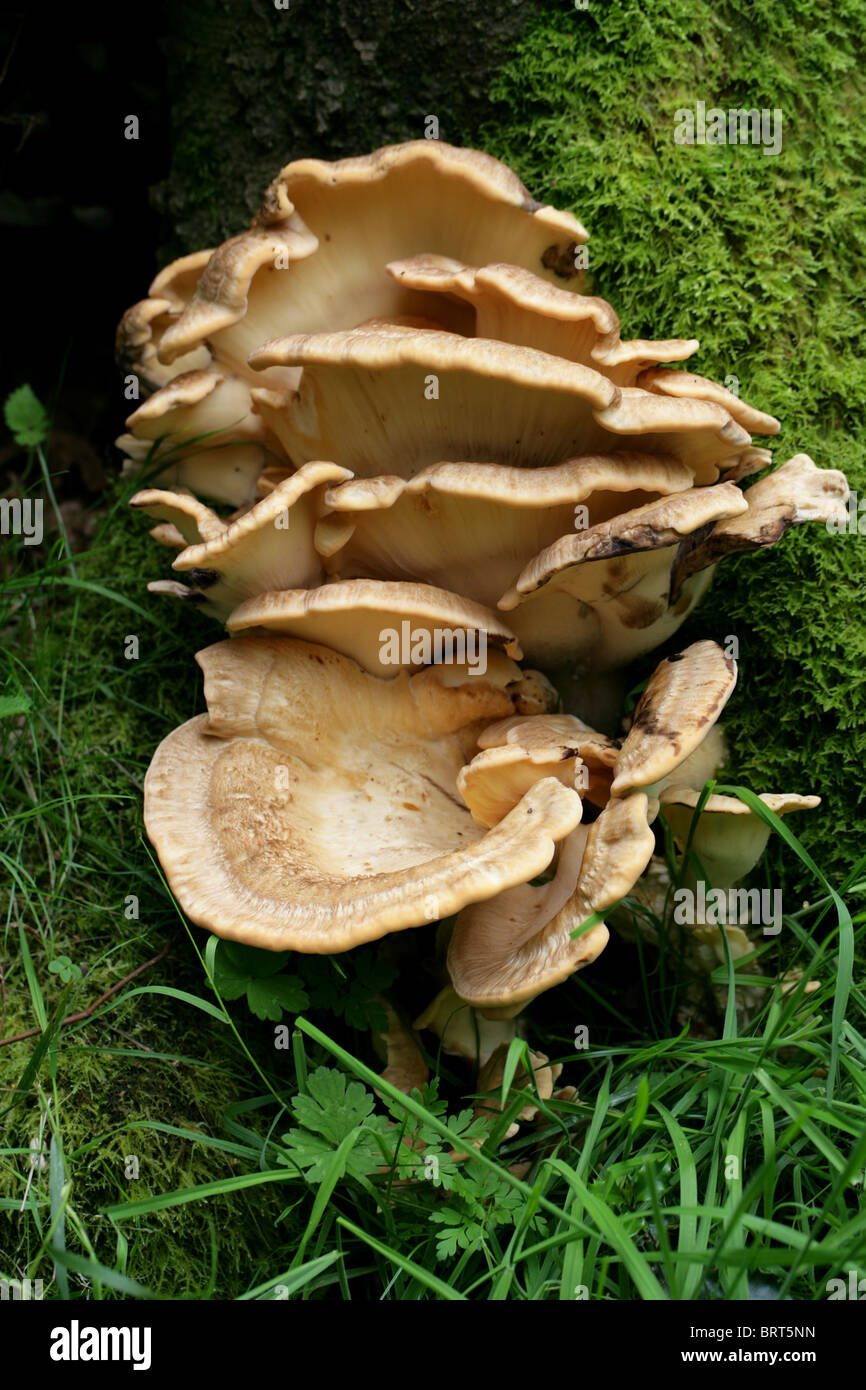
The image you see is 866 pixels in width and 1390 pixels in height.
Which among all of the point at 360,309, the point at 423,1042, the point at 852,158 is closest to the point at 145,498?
the point at 360,309

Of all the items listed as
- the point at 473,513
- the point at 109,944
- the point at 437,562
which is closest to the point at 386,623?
the point at 437,562

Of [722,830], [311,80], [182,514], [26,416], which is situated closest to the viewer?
[722,830]

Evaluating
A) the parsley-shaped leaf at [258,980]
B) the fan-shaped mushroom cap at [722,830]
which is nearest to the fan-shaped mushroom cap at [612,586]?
the fan-shaped mushroom cap at [722,830]

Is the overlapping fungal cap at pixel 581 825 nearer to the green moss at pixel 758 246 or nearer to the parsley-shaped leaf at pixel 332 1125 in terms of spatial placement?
the parsley-shaped leaf at pixel 332 1125

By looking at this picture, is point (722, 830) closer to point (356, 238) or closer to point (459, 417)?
point (459, 417)

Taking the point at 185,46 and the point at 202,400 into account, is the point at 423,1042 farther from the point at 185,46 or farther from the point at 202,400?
the point at 185,46
